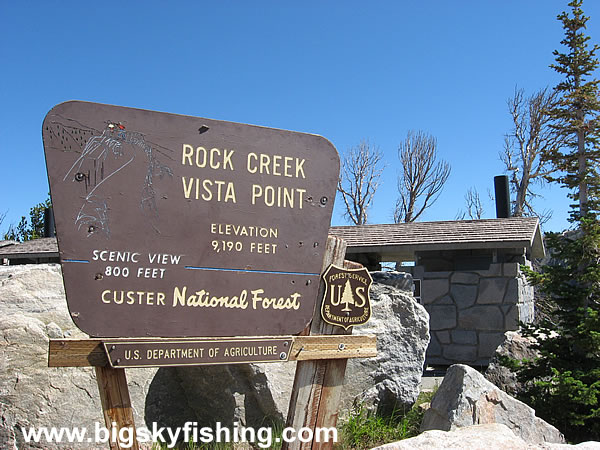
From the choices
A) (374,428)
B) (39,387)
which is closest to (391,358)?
(374,428)

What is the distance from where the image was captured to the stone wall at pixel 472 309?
10633mm

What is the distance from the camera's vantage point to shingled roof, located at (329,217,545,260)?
10.8 m

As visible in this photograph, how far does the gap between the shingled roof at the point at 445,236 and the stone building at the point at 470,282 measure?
0.02 metres

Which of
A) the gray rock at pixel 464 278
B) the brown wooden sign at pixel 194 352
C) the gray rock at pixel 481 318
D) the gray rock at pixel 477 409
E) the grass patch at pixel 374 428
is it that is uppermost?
the gray rock at pixel 464 278

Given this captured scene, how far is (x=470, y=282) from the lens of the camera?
1107cm

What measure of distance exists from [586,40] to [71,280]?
6.19m

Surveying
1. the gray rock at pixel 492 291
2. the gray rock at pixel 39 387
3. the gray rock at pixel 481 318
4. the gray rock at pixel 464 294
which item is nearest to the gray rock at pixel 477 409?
the gray rock at pixel 39 387

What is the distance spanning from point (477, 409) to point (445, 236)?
24.0 ft

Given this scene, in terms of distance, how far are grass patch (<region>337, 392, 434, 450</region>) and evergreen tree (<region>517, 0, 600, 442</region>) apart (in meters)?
1.37

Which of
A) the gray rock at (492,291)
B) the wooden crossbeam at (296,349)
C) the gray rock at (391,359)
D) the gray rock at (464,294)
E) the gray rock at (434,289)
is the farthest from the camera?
the gray rock at (434,289)

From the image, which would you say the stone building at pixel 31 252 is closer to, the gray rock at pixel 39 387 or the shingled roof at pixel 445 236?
the shingled roof at pixel 445 236

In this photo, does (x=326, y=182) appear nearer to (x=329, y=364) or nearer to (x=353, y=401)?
(x=329, y=364)

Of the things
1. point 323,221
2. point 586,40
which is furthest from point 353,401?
point 586,40

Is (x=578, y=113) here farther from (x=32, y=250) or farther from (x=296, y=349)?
(x=32, y=250)
